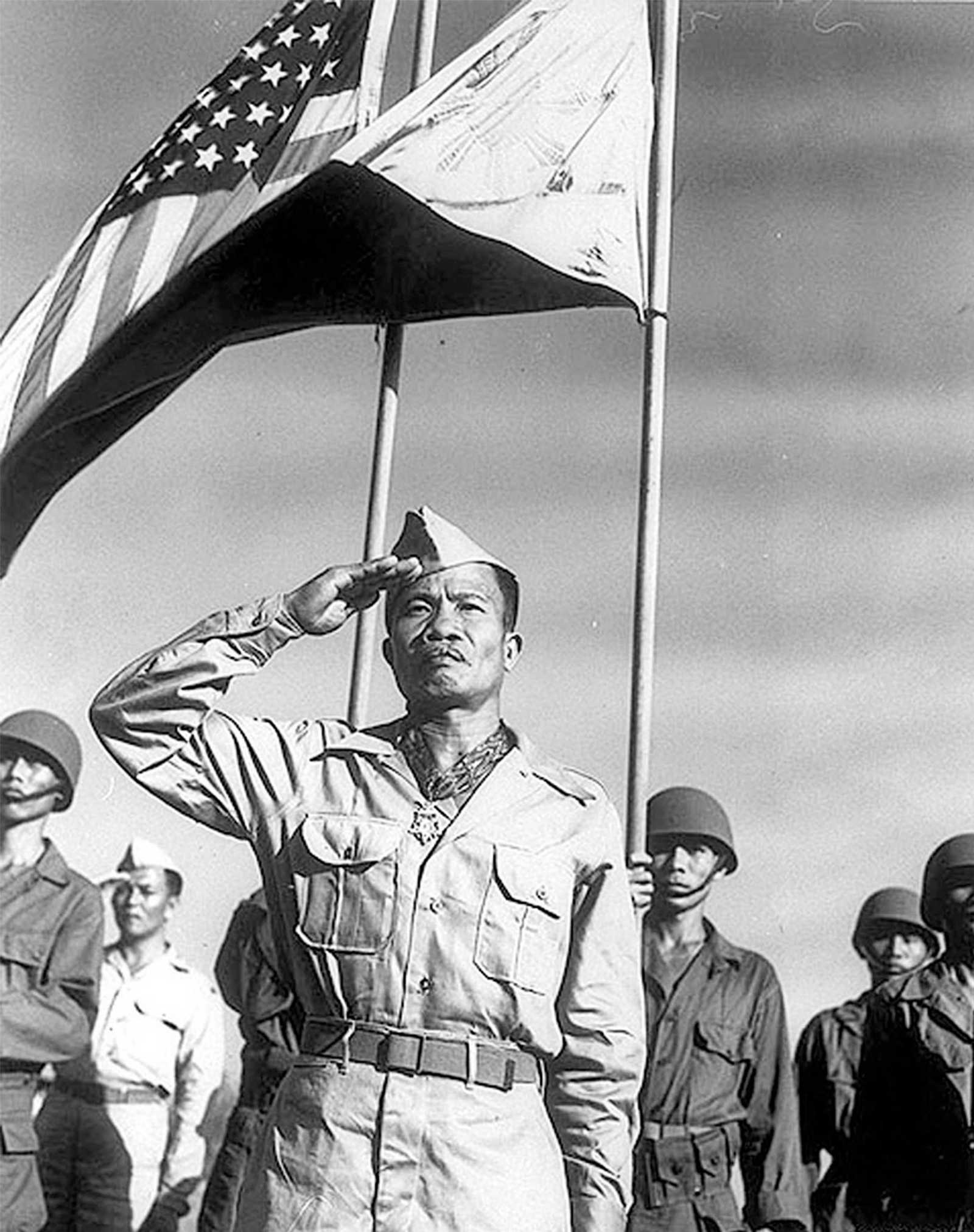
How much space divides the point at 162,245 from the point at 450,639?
4.11 feet

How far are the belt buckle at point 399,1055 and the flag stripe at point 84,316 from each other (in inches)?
61.8

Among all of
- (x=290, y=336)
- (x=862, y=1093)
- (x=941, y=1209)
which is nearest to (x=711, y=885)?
(x=862, y=1093)

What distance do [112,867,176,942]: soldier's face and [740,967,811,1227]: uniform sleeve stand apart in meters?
1.65

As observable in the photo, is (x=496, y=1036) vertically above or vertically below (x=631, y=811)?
below

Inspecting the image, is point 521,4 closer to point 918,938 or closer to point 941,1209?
point 918,938

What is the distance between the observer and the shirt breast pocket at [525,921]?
2.57m

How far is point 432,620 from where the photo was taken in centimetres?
275

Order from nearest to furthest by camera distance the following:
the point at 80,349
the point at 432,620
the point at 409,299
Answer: the point at 432,620
the point at 80,349
the point at 409,299

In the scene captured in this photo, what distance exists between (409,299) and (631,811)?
125cm

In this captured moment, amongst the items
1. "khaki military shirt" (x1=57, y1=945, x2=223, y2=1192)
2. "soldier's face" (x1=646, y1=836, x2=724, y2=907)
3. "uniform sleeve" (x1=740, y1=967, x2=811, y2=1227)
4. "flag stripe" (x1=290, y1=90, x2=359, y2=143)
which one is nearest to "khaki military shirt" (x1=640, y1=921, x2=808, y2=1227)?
"uniform sleeve" (x1=740, y1=967, x2=811, y2=1227)

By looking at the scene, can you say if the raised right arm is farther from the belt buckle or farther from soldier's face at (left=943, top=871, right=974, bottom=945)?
soldier's face at (left=943, top=871, right=974, bottom=945)

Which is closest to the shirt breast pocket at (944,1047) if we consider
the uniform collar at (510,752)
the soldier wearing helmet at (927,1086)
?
the soldier wearing helmet at (927,1086)

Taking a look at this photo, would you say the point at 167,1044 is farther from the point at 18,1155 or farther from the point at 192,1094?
the point at 18,1155

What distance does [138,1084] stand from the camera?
14.0 ft
